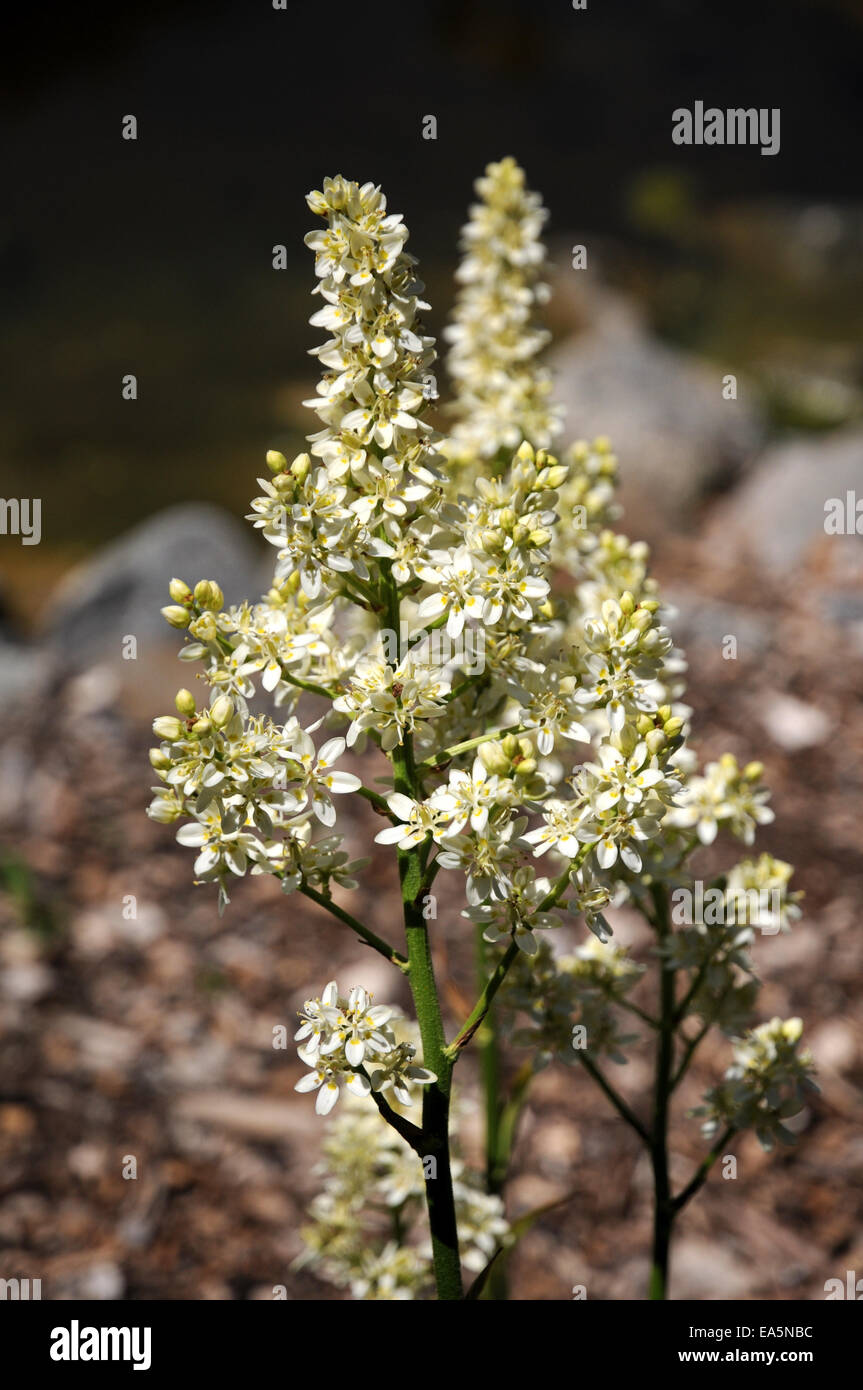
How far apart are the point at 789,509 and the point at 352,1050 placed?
544cm

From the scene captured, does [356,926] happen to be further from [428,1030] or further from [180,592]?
[180,592]

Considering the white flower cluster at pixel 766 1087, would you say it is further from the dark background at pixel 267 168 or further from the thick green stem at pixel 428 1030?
the dark background at pixel 267 168

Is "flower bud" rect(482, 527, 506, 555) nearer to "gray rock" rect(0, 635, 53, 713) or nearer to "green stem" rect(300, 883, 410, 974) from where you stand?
"green stem" rect(300, 883, 410, 974)

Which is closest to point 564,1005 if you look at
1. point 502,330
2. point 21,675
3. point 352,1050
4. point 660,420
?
point 352,1050

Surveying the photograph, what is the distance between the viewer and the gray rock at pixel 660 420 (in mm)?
6754

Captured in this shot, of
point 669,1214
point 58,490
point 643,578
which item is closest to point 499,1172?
point 669,1214

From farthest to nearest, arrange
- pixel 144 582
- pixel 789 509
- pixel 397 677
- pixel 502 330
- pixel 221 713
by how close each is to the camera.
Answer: pixel 789 509, pixel 144 582, pixel 502 330, pixel 397 677, pixel 221 713

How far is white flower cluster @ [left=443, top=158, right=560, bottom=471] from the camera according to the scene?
230cm

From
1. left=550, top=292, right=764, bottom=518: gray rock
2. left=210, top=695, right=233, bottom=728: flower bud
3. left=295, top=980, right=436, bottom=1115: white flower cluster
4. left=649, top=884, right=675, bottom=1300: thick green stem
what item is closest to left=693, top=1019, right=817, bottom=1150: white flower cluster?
left=649, top=884, right=675, bottom=1300: thick green stem

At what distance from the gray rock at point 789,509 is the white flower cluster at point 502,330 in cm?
399

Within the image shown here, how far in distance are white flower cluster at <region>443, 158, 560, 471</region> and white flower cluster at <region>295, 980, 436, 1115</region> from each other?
1164 mm

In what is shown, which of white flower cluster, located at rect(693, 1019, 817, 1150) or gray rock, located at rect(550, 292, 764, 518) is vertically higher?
gray rock, located at rect(550, 292, 764, 518)

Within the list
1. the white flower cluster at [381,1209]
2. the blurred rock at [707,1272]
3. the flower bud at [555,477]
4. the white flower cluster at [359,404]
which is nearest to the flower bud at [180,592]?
the white flower cluster at [359,404]

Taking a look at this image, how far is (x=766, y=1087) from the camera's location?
1.89 meters
